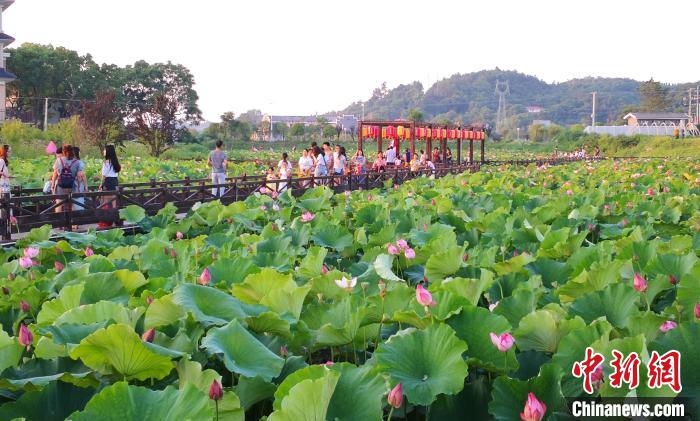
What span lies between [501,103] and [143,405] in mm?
130586

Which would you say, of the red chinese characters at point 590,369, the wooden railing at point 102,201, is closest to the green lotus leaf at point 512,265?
the red chinese characters at point 590,369

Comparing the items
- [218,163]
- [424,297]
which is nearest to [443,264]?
[424,297]

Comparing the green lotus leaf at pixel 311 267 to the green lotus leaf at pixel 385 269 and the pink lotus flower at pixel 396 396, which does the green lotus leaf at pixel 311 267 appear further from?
the pink lotus flower at pixel 396 396

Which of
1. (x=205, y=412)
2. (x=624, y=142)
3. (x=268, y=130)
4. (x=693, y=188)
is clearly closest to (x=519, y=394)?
(x=205, y=412)

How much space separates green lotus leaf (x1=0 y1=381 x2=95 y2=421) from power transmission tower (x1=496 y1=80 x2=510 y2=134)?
10985 cm

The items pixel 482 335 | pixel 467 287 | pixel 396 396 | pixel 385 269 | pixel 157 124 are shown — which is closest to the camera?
pixel 396 396

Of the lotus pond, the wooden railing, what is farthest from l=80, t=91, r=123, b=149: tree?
the lotus pond

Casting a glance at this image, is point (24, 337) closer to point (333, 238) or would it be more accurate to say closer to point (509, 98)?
point (333, 238)

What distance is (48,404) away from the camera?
1.75 metres

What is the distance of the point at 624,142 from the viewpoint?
148 ft

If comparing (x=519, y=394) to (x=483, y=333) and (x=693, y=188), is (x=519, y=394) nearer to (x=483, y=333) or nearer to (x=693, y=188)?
(x=483, y=333)

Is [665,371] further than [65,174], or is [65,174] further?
[65,174]

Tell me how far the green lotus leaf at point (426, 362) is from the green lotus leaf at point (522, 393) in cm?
9

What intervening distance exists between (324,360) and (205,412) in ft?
3.15
